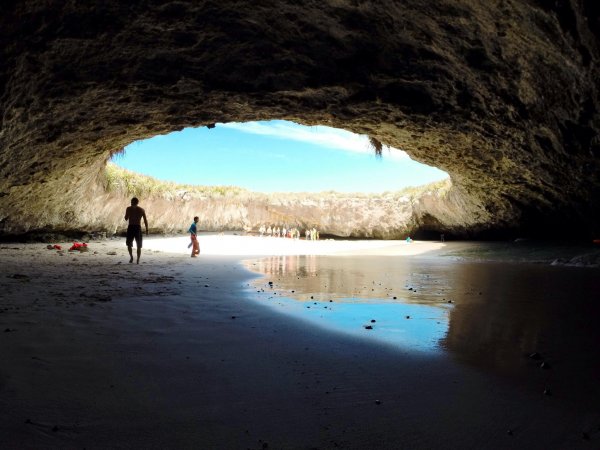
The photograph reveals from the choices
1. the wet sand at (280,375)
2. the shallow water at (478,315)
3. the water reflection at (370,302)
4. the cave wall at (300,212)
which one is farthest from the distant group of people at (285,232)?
the wet sand at (280,375)

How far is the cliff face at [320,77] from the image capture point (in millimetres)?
4945

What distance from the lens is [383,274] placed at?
789cm

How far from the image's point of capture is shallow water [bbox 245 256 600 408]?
2.69m

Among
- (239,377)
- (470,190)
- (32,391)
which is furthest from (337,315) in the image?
(470,190)

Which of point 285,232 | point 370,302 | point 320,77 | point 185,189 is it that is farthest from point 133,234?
point 285,232

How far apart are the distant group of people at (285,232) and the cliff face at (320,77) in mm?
16975

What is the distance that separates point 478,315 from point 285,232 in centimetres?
2332

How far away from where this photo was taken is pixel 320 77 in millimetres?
6902

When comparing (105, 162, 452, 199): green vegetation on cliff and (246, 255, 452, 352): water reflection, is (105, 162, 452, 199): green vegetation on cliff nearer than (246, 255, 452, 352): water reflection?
No

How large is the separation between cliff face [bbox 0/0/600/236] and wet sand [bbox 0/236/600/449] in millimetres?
3108

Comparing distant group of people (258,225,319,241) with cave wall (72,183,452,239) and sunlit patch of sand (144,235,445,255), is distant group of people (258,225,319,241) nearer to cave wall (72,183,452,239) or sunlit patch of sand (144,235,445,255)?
cave wall (72,183,452,239)

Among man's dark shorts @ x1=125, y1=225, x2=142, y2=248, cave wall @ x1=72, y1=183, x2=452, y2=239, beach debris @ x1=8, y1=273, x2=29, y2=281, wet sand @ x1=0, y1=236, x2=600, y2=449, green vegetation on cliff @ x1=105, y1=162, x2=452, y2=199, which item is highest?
green vegetation on cliff @ x1=105, y1=162, x2=452, y2=199

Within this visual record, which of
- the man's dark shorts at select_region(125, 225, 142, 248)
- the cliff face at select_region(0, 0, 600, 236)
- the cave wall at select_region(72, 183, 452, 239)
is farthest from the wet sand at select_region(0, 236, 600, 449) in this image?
the cave wall at select_region(72, 183, 452, 239)

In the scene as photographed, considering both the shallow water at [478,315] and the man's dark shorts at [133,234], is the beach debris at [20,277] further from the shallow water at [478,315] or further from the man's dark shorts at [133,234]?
the man's dark shorts at [133,234]
